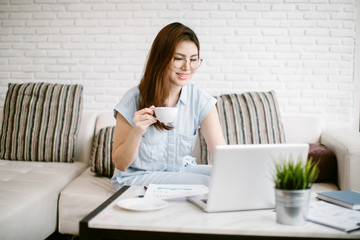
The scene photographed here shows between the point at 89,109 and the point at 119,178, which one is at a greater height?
the point at 89,109

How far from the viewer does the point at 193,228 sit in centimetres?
86

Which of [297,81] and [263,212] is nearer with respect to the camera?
[263,212]

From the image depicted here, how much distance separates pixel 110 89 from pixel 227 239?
7.52 ft

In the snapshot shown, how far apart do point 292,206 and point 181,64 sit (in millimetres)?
928

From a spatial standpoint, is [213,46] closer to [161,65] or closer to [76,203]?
[161,65]

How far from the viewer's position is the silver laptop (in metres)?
0.93

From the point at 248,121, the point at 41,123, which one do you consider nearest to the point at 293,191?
the point at 248,121

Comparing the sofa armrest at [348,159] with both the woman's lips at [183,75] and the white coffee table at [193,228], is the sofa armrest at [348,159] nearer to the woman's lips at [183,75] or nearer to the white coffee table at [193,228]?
the woman's lips at [183,75]

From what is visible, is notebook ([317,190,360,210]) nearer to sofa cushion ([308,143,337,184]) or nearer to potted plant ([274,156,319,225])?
potted plant ([274,156,319,225])

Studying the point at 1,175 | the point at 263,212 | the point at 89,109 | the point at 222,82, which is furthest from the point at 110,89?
the point at 263,212

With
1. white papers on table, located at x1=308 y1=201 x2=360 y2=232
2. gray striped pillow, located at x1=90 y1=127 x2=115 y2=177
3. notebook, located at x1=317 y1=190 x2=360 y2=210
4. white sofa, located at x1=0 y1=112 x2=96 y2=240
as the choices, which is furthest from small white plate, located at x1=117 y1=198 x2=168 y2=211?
gray striped pillow, located at x1=90 y1=127 x2=115 y2=177

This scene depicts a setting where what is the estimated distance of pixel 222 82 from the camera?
2889 mm

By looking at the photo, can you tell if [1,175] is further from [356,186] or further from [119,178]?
[356,186]

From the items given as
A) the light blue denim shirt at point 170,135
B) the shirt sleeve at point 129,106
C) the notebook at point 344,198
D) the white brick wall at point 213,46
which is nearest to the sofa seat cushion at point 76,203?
the light blue denim shirt at point 170,135
